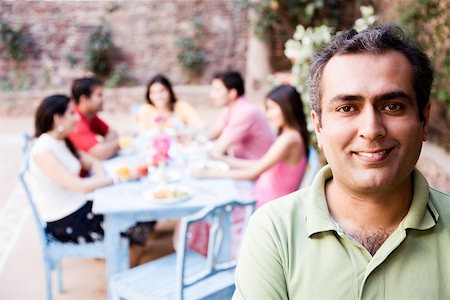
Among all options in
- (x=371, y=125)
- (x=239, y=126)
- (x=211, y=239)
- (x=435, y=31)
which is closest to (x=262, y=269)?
(x=371, y=125)

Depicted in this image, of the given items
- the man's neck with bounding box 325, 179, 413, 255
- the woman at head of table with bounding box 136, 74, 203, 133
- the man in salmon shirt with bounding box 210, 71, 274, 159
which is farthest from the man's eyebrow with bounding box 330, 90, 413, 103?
the woman at head of table with bounding box 136, 74, 203, 133

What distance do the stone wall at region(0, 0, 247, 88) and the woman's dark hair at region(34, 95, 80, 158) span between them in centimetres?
646

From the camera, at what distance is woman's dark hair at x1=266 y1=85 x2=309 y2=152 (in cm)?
311

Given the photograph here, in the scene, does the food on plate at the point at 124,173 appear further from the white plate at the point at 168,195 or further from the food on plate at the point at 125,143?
the food on plate at the point at 125,143

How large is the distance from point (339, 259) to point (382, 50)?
0.44 metres

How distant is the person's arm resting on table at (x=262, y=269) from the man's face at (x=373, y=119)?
0.70 feet

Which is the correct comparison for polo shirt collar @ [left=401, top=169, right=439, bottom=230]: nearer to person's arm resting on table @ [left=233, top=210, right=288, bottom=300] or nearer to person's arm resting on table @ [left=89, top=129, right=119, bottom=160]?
person's arm resting on table @ [left=233, top=210, right=288, bottom=300]

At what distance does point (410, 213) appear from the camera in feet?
3.87

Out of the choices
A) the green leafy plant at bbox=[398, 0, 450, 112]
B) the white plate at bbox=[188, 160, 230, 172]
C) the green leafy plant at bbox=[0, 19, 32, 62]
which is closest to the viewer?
the white plate at bbox=[188, 160, 230, 172]

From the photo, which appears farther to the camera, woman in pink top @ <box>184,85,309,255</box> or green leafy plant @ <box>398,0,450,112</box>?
green leafy plant @ <box>398,0,450,112</box>

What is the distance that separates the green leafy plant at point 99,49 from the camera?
367 inches

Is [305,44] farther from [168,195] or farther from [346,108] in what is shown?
[346,108]

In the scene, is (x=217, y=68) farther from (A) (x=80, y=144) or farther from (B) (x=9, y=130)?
(A) (x=80, y=144)

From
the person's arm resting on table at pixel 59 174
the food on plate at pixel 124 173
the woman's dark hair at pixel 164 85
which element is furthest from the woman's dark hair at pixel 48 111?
the woman's dark hair at pixel 164 85
